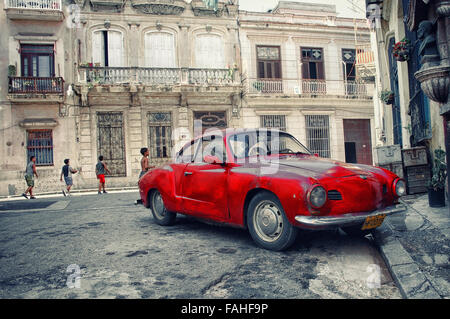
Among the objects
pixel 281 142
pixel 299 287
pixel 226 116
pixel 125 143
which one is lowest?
pixel 299 287

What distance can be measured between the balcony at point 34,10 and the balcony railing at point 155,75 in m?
2.99

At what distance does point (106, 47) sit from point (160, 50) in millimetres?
2819

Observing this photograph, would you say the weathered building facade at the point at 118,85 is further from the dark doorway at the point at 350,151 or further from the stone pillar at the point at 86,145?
the dark doorway at the point at 350,151

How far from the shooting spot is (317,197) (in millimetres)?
3203

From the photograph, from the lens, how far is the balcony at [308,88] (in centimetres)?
1958

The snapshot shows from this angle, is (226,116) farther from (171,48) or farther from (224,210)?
(224,210)

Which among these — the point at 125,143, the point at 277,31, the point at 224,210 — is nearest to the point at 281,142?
the point at 224,210

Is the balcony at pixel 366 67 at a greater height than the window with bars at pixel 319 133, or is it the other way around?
the balcony at pixel 366 67

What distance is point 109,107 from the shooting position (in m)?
17.8

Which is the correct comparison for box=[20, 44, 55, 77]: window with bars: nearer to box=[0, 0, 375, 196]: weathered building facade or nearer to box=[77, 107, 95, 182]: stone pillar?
box=[0, 0, 375, 196]: weathered building facade

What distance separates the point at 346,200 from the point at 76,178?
16.3m

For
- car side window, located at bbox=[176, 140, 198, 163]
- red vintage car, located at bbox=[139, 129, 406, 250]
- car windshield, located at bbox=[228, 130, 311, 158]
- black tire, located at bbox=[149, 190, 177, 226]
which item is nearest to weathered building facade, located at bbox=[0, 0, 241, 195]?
black tire, located at bbox=[149, 190, 177, 226]

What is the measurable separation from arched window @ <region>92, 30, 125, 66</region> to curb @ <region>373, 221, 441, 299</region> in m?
17.5

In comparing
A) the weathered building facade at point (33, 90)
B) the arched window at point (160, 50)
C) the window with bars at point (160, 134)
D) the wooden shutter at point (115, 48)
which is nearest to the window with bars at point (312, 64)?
the arched window at point (160, 50)
